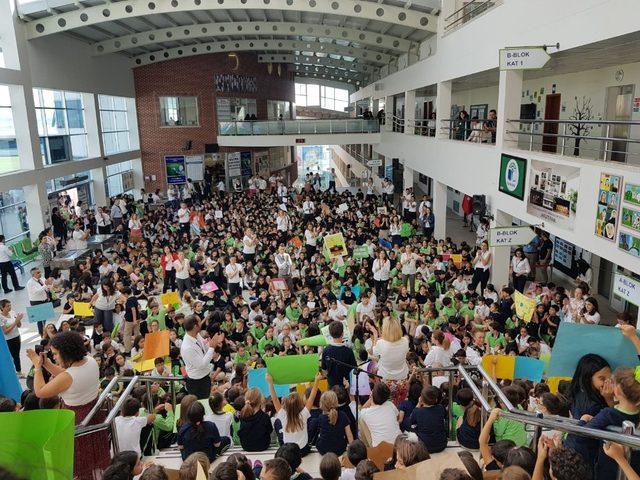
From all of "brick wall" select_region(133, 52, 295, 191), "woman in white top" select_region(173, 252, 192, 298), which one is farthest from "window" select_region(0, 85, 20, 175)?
"brick wall" select_region(133, 52, 295, 191)

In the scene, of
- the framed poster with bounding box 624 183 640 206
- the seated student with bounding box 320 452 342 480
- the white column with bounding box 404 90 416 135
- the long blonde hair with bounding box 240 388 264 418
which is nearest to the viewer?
the seated student with bounding box 320 452 342 480

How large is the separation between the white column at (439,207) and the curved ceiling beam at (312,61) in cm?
1997

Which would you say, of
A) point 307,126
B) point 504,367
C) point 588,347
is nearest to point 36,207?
point 307,126

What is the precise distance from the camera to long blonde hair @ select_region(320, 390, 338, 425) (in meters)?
5.12

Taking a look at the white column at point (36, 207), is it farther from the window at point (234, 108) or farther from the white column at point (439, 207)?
the window at point (234, 108)

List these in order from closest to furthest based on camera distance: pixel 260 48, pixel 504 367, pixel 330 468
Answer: pixel 330 468 < pixel 504 367 < pixel 260 48

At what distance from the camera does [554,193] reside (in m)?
10.0

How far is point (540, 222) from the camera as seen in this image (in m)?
10.7

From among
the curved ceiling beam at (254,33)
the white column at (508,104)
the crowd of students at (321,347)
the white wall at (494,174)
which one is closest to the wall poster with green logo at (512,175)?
the white wall at (494,174)

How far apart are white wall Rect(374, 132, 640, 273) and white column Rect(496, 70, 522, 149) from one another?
395 millimetres

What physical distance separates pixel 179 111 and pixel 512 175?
81.1 feet

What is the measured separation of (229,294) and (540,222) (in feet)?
24.8

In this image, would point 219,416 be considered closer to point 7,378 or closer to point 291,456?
Result: point 291,456

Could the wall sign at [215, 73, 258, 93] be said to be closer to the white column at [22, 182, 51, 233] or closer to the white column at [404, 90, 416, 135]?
the white column at [404, 90, 416, 135]
